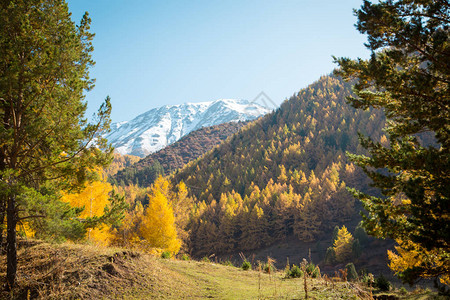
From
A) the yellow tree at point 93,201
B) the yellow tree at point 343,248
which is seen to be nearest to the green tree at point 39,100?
the yellow tree at point 93,201

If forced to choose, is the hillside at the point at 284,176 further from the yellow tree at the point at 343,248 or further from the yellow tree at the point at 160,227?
the yellow tree at the point at 160,227

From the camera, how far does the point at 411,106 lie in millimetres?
6582

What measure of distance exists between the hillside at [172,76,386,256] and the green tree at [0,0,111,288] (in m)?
39.9

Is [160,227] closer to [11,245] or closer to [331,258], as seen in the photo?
[11,245]

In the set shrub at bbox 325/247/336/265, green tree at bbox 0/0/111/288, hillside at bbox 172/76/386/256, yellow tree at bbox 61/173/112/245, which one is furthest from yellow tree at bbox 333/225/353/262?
green tree at bbox 0/0/111/288

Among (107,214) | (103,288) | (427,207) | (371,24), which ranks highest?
(371,24)

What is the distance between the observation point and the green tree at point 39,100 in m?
6.75

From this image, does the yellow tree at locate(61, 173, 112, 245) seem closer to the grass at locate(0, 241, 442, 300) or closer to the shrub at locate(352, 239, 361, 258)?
the grass at locate(0, 241, 442, 300)

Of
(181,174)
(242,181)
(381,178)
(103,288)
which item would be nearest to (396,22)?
(381,178)

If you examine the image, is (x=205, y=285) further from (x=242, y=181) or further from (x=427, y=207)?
(x=242, y=181)

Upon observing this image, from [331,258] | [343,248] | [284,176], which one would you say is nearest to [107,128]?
[343,248]

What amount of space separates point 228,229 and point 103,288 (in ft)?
207

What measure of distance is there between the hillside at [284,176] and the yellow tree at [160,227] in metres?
31.9

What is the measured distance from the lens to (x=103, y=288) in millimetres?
7184
